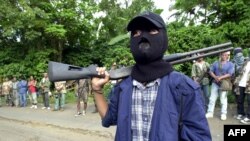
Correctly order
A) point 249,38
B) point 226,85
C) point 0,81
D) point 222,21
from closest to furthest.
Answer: point 226,85, point 249,38, point 222,21, point 0,81

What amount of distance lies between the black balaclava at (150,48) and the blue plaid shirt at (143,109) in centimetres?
6

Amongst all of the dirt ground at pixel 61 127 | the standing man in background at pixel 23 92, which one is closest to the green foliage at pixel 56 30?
the standing man in background at pixel 23 92

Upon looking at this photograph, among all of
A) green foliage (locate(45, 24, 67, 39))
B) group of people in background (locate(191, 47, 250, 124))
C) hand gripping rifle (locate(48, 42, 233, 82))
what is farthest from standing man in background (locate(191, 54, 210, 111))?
green foliage (locate(45, 24, 67, 39))

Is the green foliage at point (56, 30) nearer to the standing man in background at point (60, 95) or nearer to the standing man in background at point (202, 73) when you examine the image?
the standing man in background at point (60, 95)

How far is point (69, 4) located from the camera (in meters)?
20.8

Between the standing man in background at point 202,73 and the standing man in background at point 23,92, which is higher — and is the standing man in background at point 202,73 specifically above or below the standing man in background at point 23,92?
above

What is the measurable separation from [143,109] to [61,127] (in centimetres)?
845

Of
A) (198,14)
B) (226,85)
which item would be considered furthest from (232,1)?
(226,85)

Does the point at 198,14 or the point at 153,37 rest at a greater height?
the point at 198,14

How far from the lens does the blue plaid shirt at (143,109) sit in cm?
234

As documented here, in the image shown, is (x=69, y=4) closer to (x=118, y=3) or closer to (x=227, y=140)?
(x=118, y=3)

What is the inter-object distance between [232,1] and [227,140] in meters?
12.0

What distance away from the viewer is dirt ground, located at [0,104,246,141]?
8.87 metres

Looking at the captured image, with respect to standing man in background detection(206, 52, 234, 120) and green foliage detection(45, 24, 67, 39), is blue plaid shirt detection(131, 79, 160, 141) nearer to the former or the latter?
standing man in background detection(206, 52, 234, 120)
